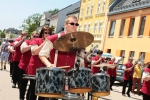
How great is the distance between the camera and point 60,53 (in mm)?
5793

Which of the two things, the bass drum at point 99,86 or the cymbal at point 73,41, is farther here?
the bass drum at point 99,86

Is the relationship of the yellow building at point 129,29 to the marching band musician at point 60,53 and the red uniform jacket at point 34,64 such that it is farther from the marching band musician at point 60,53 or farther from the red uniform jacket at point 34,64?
the marching band musician at point 60,53

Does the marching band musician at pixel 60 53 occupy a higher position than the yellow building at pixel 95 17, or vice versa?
the yellow building at pixel 95 17

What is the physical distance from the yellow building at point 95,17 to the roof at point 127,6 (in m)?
1.37

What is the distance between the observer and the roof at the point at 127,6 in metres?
34.9

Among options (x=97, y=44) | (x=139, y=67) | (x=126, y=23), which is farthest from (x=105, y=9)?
(x=139, y=67)

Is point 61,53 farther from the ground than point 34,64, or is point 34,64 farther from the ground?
point 61,53

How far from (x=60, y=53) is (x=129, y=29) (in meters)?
32.3

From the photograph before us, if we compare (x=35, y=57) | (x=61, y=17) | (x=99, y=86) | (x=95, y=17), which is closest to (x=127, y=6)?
(x=95, y=17)

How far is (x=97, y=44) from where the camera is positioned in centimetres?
4609

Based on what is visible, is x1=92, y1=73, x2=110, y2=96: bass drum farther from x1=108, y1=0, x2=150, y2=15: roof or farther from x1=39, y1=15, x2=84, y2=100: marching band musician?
x1=108, y1=0, x2=150, y2=15: roof

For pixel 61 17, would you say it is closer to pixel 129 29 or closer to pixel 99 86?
pixel 129 29

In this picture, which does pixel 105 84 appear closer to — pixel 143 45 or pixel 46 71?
pixel 46 71

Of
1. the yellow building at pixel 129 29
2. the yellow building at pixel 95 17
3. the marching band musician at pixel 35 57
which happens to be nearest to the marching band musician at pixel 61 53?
the marching band musician at pixel 35 57
